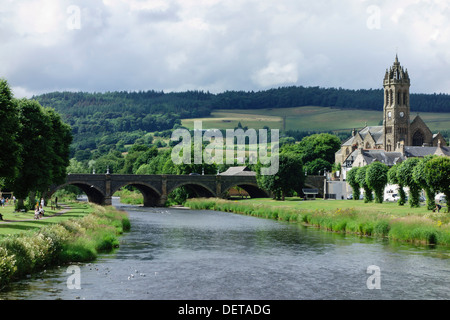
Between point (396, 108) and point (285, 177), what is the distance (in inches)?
2820

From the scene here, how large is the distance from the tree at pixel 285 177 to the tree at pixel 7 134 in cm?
8172

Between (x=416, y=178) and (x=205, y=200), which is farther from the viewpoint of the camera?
(x=205, y=200)

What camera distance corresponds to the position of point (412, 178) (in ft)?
249

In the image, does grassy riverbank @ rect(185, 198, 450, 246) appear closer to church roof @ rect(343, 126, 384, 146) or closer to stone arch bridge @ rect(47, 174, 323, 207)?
stone arch bridge @ rect(47, 174, 323, 207)

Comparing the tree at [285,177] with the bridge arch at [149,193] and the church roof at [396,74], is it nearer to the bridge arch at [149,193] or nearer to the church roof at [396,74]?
the bridge arch at [149,193]

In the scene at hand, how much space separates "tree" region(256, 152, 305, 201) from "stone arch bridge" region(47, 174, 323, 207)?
42.4 ft

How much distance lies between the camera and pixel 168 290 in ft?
104

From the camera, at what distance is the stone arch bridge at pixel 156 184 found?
123 m

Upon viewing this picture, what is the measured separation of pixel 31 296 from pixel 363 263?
77.1ft

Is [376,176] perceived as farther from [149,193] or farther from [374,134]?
[374,134]

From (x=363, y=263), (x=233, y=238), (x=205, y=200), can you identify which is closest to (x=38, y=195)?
(x=233, y=238)

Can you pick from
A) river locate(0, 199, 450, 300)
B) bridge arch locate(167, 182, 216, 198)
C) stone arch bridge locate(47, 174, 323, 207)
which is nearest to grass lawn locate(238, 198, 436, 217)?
river locate(0, 199, 450, 300)

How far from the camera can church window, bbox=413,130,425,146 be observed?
182 meters
